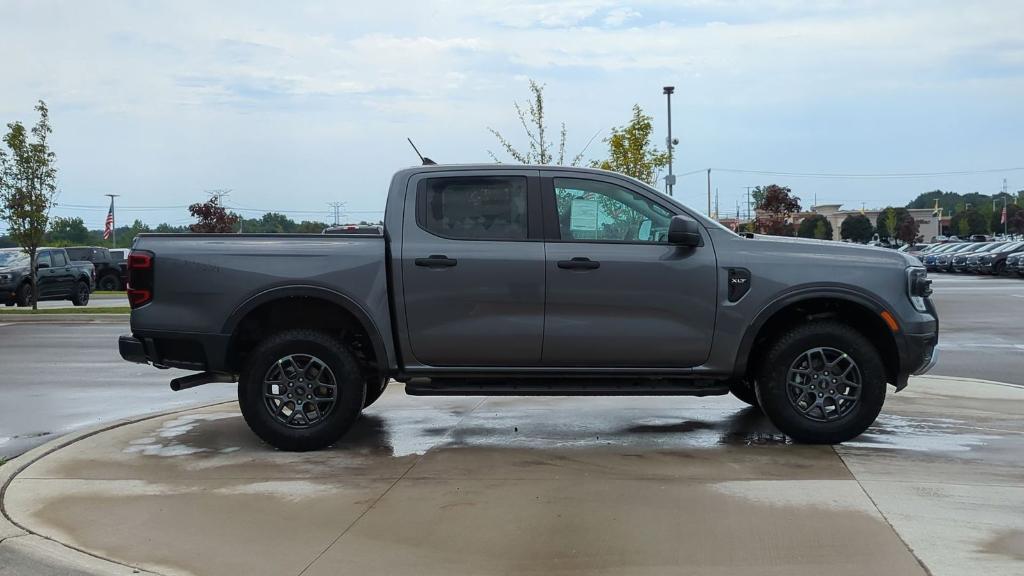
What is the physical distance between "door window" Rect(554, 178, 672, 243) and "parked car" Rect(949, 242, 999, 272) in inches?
1795

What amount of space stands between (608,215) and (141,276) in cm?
340

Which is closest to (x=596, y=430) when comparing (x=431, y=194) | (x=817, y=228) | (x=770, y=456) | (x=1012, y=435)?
(x=770, y=456)

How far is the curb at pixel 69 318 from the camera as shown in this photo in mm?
21531

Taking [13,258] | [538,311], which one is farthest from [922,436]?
[13,258]

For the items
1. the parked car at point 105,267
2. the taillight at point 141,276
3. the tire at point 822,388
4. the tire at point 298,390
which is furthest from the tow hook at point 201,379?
the parked car at point 105,267

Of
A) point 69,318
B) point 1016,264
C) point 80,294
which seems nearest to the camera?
point 69,318

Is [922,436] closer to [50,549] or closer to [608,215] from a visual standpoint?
[608,215]

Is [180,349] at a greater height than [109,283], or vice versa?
[180,349]

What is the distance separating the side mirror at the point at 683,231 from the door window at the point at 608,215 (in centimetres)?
27

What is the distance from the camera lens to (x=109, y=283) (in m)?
40.3

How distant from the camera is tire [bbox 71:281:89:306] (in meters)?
28.1

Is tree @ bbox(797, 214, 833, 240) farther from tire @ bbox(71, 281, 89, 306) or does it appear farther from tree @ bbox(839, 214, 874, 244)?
tire @ bbox(71, 281, 89, 306)

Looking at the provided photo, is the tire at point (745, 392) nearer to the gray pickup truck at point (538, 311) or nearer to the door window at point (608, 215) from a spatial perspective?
the gray pickup truck at point (538, 311)

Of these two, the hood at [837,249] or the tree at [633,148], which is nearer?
the hood at [837,249]
